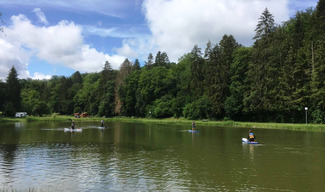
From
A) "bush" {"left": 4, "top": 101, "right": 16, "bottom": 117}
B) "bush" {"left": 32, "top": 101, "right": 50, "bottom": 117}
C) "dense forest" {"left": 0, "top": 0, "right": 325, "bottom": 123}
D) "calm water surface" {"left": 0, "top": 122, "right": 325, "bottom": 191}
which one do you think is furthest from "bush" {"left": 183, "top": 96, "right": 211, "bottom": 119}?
"bush" {"left": 32, "top": 101, "right": 50, "bottom": 117}

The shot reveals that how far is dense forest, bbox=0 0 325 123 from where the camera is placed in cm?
5738

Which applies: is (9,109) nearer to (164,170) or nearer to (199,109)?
(199,109)

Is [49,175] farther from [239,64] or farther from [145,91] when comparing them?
[145,91]

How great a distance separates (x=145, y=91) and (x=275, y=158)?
267 feet

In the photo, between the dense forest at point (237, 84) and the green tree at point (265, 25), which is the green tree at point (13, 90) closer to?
the dense forest at point (237, 84)

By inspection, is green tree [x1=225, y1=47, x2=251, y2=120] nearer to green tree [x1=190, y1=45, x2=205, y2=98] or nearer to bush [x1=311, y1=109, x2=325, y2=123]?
green tree [x1=190, y1=45, x2=205, y2=98]

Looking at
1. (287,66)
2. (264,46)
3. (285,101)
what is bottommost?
(285,101)

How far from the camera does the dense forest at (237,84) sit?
188ft

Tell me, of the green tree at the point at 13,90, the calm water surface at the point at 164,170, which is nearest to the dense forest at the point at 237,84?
the green tree at the point at 13,90

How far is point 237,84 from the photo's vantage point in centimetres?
7069

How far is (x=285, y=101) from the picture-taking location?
57.7 meters

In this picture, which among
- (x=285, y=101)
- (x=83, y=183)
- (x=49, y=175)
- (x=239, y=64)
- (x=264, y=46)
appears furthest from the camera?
(x=239, y=64)

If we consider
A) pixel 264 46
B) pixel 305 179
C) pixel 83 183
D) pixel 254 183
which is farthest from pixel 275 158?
pixel 264 46

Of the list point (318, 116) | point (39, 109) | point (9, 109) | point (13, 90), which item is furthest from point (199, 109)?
point (13, 90)
